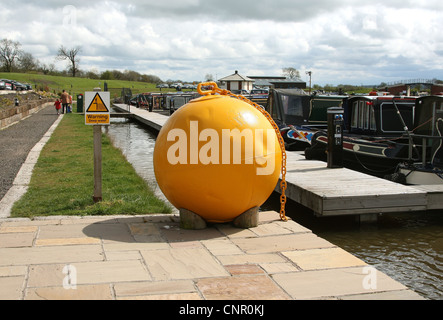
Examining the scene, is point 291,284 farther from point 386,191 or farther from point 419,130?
point 419,130

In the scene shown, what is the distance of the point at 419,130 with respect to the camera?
12.3 m

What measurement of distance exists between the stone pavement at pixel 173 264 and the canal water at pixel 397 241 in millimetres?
1453

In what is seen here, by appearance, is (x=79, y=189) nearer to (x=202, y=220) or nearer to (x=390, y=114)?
(x=202, y=220)

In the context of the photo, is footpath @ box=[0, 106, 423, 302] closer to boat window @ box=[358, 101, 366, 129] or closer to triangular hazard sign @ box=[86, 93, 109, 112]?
triangular hazard sign @ box=[86, 93, 109, 112]

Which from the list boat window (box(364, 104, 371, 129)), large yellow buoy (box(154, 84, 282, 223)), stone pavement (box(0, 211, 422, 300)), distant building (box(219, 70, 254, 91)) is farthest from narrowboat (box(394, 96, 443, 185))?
distant building (box(219, 70, 254, 91))

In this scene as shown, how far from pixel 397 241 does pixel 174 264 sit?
4.73 m

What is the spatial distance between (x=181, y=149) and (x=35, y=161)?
8.48 m

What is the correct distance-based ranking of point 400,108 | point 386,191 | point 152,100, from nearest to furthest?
point 386,191 < point 400,108 < point 152,100

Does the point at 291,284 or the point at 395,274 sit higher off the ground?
the point at 291,284

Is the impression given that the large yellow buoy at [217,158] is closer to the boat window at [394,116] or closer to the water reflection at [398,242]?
the water reflection at [398,242]

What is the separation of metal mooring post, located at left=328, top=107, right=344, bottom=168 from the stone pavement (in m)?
5.18

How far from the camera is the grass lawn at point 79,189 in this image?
8.42m

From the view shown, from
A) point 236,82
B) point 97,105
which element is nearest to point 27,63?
point 236,82
